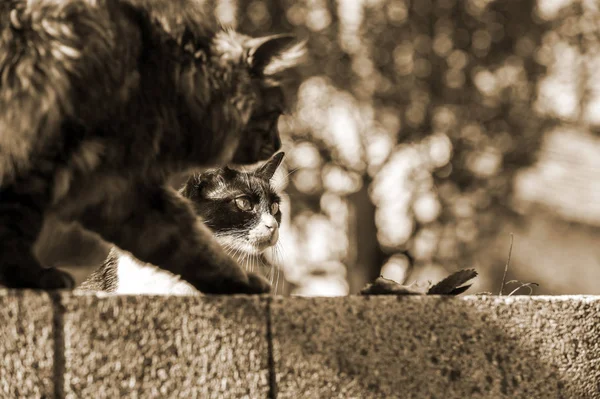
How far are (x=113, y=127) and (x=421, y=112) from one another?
1065 cm

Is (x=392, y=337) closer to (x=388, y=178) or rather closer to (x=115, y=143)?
(x=115, y=143)

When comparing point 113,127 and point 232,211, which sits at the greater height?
point 232,211

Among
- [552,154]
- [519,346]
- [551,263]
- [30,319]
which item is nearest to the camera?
[30,319]

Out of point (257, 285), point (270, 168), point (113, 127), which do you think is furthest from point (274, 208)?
point (113, 127)

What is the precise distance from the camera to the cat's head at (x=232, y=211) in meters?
4.24

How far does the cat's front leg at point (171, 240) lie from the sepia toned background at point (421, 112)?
9.69m

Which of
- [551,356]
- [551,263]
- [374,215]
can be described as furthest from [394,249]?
[551,356]

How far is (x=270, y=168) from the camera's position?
15.2 ft

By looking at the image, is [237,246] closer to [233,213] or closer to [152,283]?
[233,213]

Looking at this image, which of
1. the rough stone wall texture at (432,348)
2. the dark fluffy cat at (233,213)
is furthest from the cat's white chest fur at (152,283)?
the rough stone wall texture at (432,348)

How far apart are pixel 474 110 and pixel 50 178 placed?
36.2ft

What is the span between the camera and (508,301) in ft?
8.50

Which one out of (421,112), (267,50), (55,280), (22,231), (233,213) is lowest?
(55,280)

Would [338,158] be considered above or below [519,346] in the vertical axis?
above
